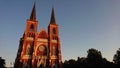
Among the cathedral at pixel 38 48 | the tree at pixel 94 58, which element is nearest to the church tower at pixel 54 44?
the cathedral at pixel 38 48

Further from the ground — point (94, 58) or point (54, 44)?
point (54, 44)

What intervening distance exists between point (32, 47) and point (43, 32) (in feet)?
21.3

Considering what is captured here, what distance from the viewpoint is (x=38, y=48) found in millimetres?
37438

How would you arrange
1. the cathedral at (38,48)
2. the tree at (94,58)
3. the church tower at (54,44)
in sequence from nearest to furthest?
the cathedral at (38,48) → the church tower at (54,44) → the tree at (94,58)

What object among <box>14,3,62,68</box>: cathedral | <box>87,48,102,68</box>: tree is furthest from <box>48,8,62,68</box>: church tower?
<box>87,48,102,68</box>: tree

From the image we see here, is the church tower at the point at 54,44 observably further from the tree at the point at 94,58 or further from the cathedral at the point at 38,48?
the tree at the point at 94,58

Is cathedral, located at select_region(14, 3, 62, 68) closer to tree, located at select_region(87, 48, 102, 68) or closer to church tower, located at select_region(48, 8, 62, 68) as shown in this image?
church tower, located at select_region(48, 8, 62, 68)

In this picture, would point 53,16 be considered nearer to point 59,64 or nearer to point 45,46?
point 45,46

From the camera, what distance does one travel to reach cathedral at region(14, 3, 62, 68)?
34.5m

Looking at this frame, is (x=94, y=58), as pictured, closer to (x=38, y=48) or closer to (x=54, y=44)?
(x=54, y=44)

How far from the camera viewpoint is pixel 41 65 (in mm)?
35781

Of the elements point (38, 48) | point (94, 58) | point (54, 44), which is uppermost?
point (54, 44)

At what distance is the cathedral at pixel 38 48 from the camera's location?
3453 cm

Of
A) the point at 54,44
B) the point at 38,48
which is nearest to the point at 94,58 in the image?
the point at 54,44
